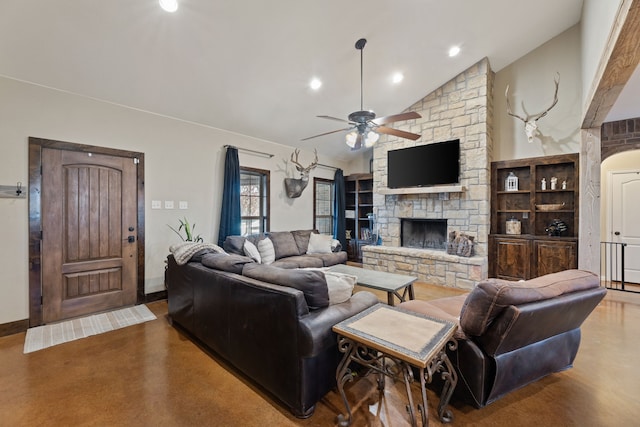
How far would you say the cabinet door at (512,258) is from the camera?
4691 mm

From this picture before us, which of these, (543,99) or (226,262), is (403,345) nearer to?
(226,262)

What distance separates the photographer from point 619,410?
187 cm

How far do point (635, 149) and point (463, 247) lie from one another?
9.91 ft

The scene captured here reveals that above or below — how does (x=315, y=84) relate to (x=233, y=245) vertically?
above

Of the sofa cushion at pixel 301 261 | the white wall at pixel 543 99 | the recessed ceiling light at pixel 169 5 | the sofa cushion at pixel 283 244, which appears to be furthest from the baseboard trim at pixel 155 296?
the white wall at pixel 543 99

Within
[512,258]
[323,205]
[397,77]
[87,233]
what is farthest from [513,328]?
[323,205]

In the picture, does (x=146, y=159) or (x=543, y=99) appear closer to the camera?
(x=146, y=159)

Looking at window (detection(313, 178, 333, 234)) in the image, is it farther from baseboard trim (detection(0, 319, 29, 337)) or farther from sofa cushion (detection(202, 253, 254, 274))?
baseboard trim (detection(0, 319, 29, 337))

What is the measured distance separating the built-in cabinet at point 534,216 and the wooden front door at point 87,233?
5.67 metres

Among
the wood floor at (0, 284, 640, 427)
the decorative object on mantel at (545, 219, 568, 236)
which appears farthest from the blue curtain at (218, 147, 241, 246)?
the decorative object on mantel at (545, 219, 568, 236)

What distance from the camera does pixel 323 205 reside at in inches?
276

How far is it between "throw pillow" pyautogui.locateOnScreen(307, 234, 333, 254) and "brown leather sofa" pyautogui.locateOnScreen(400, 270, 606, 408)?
3.53m

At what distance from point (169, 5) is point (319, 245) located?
3982 mm

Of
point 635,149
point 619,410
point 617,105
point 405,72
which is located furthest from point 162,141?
point 635,149
